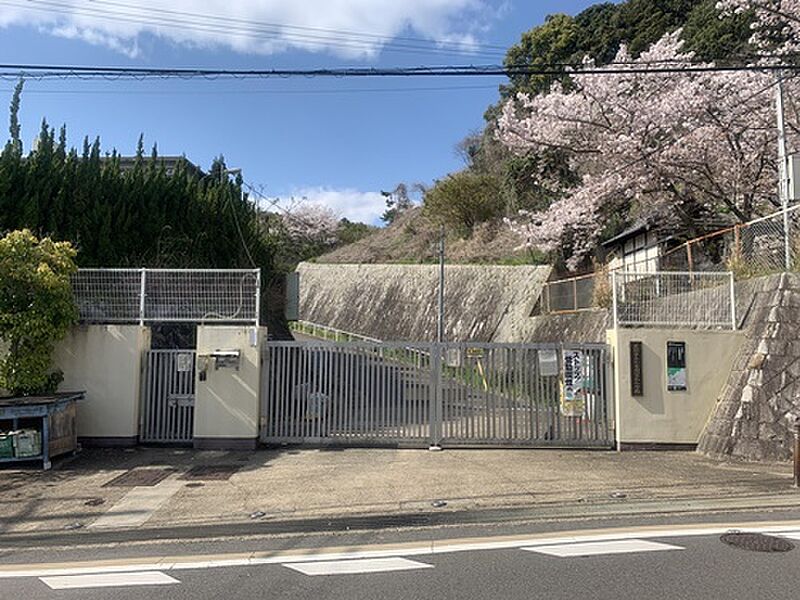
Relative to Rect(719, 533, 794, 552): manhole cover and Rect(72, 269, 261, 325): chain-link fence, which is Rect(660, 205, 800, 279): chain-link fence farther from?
Rect(72, 269, 261, 325): chain-link fence

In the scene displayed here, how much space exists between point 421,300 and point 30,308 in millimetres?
26573

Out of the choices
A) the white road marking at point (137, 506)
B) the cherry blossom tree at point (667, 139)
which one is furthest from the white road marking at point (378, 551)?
the cherry blossom tree at point (667, 139)

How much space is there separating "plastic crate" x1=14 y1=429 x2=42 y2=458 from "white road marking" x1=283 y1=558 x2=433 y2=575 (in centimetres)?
635

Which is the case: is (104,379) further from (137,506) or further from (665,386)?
(665,386)

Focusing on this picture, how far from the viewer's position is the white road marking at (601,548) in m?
5.36

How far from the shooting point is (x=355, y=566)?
16.9 feet

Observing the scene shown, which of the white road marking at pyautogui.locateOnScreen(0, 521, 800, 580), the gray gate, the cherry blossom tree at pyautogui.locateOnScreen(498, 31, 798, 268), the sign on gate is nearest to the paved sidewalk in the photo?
the gray gate

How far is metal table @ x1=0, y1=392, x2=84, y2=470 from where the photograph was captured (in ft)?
30.2

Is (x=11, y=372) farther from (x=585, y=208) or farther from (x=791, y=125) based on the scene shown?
(x=791, y=125)

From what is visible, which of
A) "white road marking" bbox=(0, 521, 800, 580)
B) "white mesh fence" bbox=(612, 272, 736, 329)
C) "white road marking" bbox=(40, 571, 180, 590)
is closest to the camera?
"white road marking" bbox=(40, 571, 180, 590)

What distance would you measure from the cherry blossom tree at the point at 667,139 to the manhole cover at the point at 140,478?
1410 centimetres

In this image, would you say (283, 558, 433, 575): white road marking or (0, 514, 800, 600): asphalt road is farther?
(283, 558, 433, 575): white road marking

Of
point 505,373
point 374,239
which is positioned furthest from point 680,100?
point 374,239

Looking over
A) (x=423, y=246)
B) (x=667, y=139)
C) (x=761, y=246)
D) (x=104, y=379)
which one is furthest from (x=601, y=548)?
(x=423, y=246)
